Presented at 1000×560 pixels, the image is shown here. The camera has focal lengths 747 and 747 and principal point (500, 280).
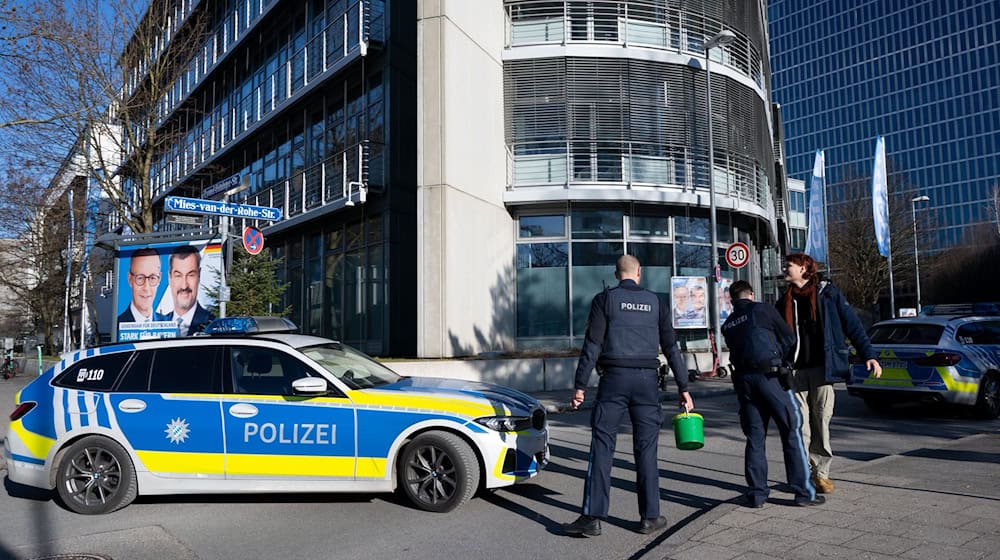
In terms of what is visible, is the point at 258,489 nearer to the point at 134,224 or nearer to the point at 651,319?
the point at 651,319

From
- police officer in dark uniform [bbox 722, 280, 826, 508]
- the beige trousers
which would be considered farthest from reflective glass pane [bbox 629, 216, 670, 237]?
police officer in dark uniform [bbox 722, 280, 826, 508]

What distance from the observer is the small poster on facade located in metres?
20.1

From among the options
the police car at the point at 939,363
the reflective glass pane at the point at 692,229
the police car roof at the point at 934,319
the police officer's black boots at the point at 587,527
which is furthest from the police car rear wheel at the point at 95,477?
the reflective glass pane at the point at 692,229

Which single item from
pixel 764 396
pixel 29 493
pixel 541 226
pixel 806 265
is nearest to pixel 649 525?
pixel 764 396

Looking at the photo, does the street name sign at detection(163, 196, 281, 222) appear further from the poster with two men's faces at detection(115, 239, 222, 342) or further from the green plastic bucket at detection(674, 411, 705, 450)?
the green plastic bucket at detection(674, 411, 705, 450)

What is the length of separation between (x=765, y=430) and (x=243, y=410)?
422 cm

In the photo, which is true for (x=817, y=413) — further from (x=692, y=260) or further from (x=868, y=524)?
(x=692, y=260)

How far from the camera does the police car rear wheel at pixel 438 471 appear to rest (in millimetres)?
5984

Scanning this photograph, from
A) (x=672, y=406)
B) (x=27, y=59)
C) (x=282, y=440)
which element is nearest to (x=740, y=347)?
(x=282, y=440)

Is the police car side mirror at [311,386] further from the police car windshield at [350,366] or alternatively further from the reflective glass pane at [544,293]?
the reflective glass pane at [544,293]

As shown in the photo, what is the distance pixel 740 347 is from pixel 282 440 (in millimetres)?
3776

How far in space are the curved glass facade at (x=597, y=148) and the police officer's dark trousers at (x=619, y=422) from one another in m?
15.3

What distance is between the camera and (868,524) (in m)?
4.98

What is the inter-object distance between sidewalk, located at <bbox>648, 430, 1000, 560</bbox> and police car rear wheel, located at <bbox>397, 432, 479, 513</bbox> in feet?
5.94
